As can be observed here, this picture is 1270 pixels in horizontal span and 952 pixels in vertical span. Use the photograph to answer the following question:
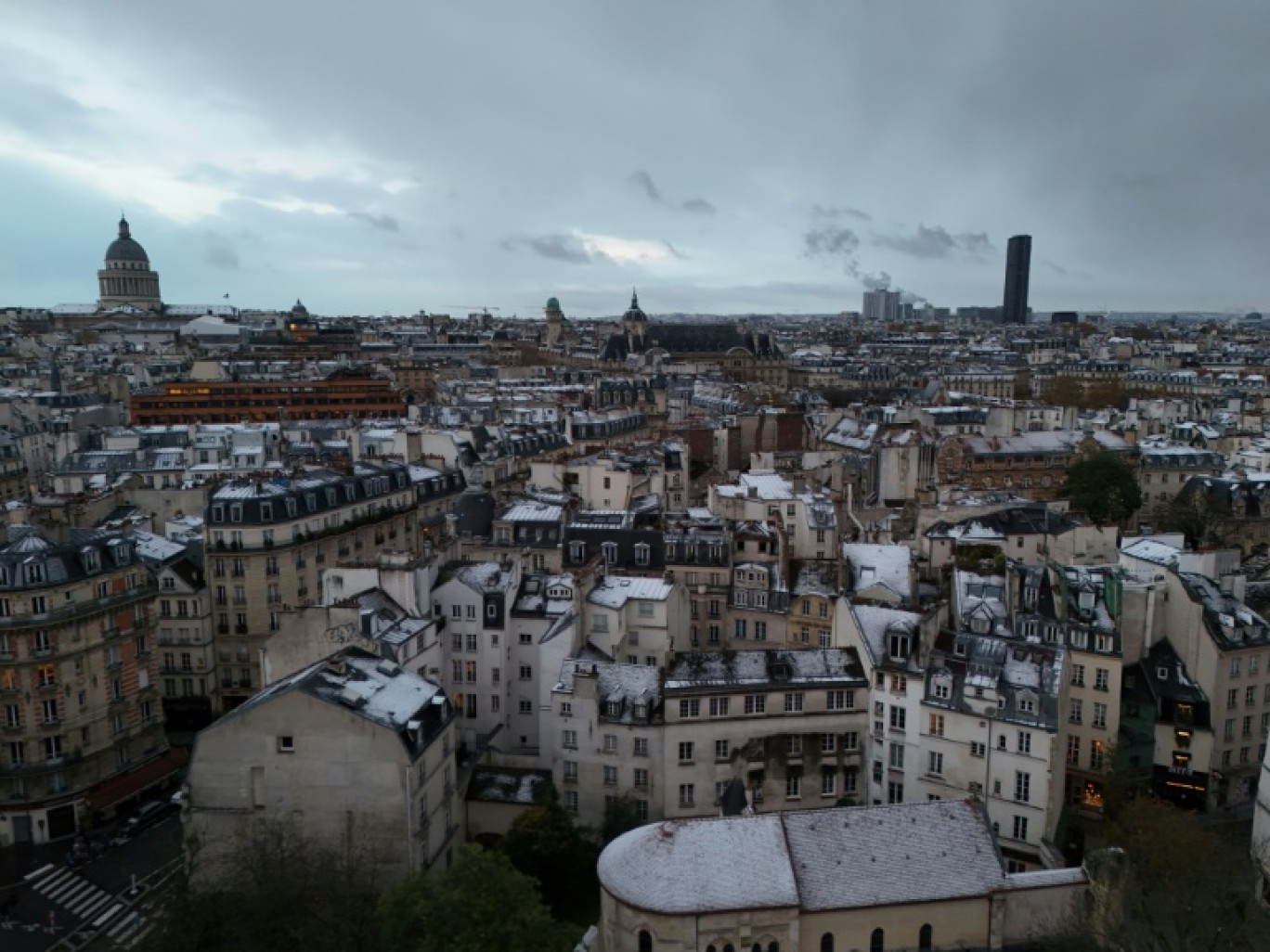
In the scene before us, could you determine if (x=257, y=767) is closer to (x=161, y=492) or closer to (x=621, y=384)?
(x=161, y=492)

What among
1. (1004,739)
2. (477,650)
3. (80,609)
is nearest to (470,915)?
(477,650)

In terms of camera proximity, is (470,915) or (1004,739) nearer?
(470,915)

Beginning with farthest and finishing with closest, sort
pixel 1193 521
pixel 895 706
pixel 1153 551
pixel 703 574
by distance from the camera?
pixel 1193 521
pixel 703 574
pixel 1153 551
pixel 895 706

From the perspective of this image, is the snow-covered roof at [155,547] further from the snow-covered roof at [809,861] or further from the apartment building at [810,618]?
the snow-covered roof at [809,861]

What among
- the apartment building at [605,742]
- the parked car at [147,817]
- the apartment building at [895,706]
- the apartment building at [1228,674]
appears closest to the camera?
the apartment building at [605,742]

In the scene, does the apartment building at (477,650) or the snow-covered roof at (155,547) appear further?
the snow-covered roof at (155,547)

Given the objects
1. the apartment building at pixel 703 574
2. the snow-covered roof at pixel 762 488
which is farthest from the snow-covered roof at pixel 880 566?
the snow-covered roof at pixel 762 488

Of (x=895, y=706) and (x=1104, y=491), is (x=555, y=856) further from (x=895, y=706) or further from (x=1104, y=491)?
(x=1104, y=491)
